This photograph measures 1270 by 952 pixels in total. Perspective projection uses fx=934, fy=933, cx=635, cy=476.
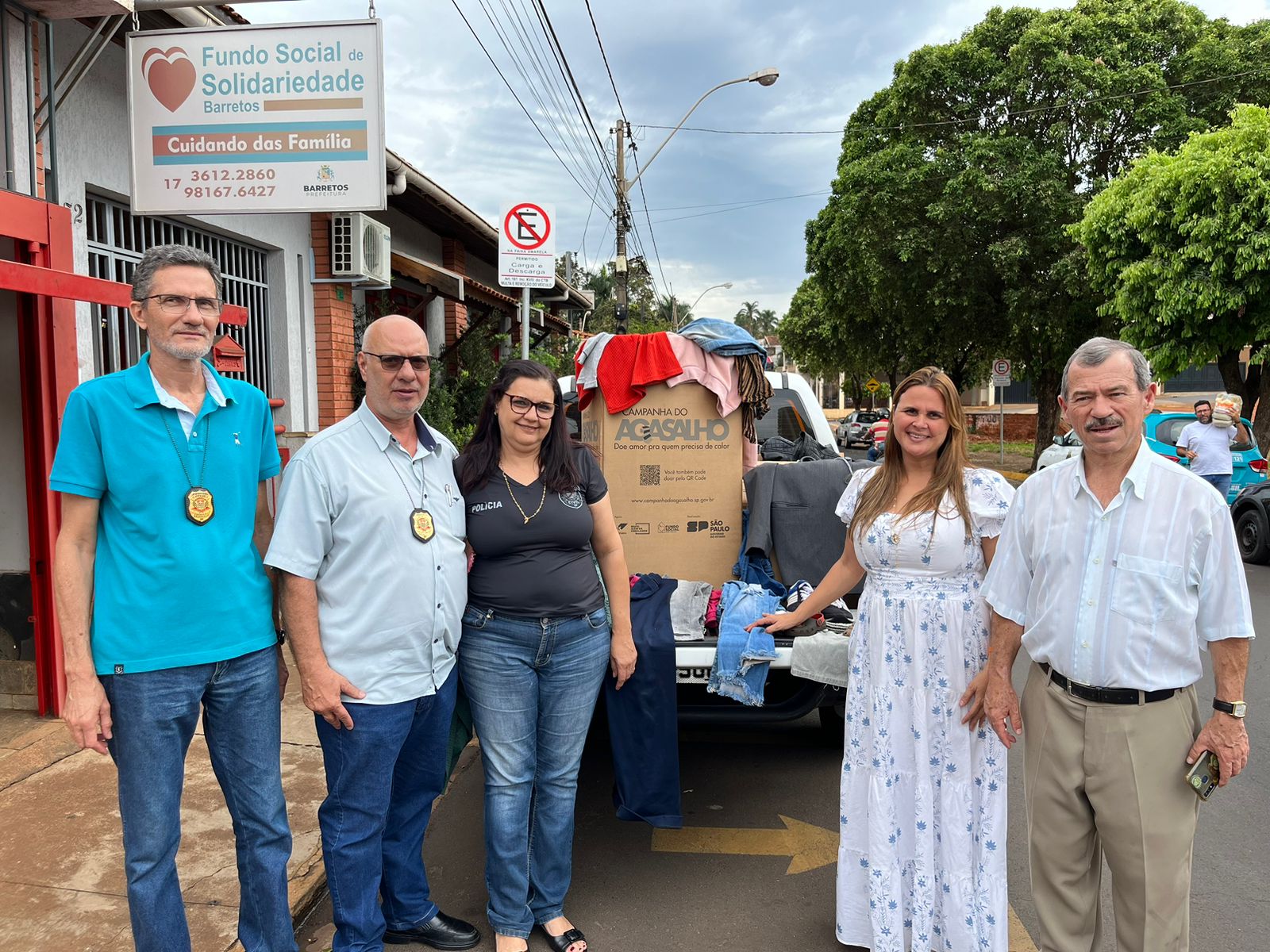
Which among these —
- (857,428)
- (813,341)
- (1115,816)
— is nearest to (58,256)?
(1115,816)

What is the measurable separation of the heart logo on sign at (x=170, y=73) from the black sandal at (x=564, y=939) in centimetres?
457

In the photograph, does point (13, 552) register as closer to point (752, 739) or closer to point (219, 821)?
point (219, 821)

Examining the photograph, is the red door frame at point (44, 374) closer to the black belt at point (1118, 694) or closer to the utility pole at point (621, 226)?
the black belt at point (1118, 694)

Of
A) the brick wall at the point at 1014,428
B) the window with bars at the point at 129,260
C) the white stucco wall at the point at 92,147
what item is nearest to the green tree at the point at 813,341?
the brick wall at the point at 1014,428

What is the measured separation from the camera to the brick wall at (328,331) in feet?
26.6

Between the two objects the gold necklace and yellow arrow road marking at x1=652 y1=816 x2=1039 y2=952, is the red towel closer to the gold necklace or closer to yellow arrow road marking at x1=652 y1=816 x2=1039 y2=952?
the gold necklace

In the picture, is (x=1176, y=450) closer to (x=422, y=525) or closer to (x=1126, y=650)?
(x=1126, y=650)

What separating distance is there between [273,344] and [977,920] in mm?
6902

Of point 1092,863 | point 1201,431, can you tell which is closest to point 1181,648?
point 1092,863

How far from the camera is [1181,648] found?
2.36 meters

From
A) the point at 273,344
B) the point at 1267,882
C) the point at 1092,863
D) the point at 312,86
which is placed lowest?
the point at 1267,882

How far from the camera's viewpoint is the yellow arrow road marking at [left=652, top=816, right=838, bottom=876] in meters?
3.74

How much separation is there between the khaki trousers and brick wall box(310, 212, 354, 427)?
6.76 m

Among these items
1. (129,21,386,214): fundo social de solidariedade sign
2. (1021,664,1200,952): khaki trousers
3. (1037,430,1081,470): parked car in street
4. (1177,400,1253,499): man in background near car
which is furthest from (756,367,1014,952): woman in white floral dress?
(1037,430,1081,470): parked car in street
